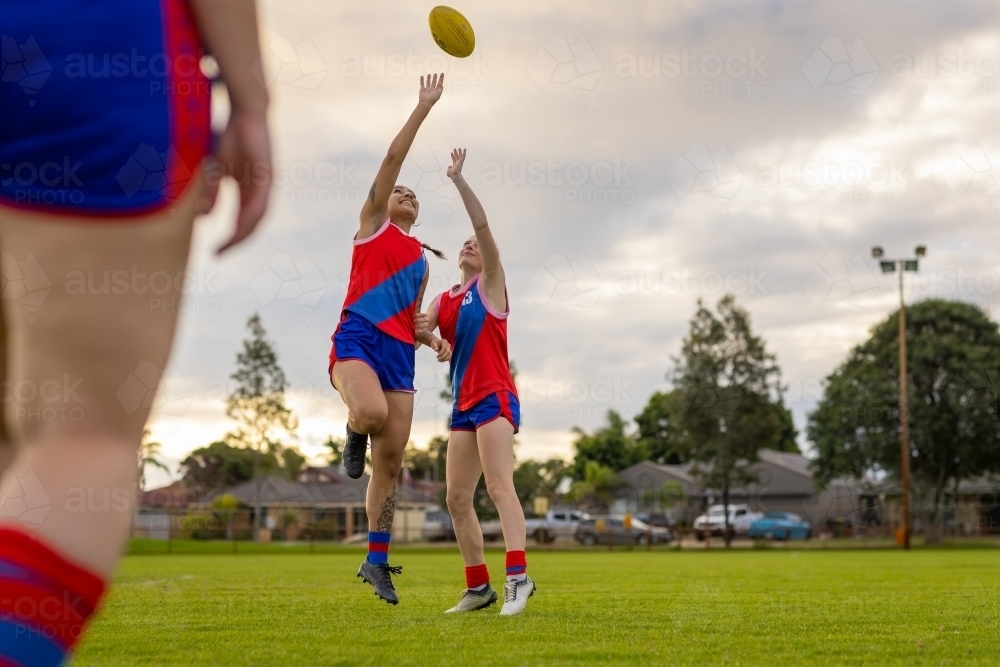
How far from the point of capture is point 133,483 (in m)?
1.44

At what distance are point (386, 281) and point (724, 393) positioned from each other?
48.1 m

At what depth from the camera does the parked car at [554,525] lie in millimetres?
41125

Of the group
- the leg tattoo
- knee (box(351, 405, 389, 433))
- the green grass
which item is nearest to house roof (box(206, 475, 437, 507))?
the green grass

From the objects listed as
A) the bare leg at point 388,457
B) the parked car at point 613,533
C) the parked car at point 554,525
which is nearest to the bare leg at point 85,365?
the bare leg at point 388,457

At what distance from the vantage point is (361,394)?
554cm

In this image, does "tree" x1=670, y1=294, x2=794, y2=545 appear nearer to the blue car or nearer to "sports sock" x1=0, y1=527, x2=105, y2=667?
the blue car

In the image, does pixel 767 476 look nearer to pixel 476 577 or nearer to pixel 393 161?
pixel 476 577

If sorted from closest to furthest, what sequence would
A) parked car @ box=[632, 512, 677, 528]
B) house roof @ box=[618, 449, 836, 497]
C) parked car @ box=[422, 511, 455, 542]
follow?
parked car @ box=[422, 511, 455, 542] < parked car @ box=[632, 512, 677, 528] < house roof @ box=[618, 449, 836, 497]

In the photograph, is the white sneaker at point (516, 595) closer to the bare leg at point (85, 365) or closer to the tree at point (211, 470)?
the bare leg at point (85, 365)

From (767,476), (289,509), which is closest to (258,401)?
(289,509)

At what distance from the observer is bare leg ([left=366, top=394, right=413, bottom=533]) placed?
19.2ft

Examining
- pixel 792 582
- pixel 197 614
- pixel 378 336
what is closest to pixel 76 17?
pixel 378 336

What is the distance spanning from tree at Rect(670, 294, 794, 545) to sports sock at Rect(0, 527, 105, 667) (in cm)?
5192

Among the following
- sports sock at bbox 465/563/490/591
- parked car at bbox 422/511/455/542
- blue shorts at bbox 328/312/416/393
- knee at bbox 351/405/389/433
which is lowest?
parked car at bbox 422/511/455/542
